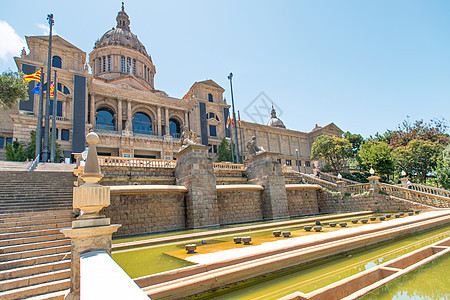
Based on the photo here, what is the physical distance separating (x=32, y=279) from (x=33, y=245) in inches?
68.7

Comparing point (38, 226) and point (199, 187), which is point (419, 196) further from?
point (38, 226)

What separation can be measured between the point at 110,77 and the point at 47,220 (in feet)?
141

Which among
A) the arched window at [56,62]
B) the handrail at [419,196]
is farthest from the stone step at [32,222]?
the arched window at [56,62]

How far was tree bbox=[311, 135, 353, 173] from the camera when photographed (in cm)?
4045

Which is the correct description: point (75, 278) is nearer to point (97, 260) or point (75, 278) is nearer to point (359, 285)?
point (97, 260)

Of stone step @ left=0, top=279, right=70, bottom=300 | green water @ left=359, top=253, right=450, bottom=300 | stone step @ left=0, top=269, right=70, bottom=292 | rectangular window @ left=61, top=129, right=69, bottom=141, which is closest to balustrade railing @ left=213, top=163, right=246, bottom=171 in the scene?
stone step @ left=0, top=269, right=70, bottom=292

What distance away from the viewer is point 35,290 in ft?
14.7

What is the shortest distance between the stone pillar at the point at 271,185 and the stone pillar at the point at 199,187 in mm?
4483

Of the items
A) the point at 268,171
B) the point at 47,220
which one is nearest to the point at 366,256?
the point at 47,220

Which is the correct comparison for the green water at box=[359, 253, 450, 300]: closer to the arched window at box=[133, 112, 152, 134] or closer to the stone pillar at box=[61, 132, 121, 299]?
the stone pillar at box=[61, 132, 121, 299]

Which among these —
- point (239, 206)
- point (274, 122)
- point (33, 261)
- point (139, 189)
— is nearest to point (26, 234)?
point (33, 261)

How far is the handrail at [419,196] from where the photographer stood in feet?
51.2

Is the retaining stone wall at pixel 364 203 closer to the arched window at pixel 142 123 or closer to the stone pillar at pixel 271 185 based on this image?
the stone pillar at pixel 271 185

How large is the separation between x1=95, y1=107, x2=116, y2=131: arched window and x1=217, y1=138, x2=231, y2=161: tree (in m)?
16.3
